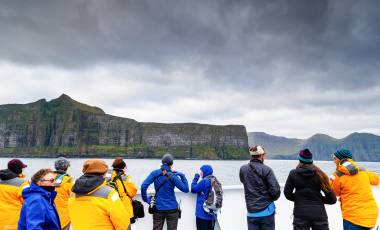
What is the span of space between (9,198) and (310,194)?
444 centimetres

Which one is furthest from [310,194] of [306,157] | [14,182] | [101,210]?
[14,182]

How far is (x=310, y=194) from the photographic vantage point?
511cm

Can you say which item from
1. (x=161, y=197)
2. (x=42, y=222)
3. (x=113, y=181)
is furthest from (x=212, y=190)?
(x=42, y=222)

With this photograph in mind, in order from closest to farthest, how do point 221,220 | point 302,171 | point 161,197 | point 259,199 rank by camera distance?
point 302,171
point 259,199
point 161,197
point 221,220

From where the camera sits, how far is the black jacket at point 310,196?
5070 mm

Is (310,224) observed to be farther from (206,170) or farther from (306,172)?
(206,170)

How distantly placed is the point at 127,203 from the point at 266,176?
224 cm

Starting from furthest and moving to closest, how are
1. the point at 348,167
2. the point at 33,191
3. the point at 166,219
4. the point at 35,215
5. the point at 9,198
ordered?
the point at 166,219, the point at 348,167, the point at 9,198, the point at 33,191, the point at 35,215

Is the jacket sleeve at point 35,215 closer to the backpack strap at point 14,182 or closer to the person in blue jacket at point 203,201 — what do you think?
the backpack strap at point 14,182

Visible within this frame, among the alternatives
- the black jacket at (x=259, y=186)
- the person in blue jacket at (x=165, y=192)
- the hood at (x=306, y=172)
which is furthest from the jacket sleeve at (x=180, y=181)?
the hood at (x=306, y=172)

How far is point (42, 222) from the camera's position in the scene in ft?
11.2

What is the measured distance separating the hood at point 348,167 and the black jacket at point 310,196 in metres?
0.44

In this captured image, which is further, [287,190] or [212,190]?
[212,190]

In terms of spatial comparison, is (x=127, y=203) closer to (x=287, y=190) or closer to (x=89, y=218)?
(x=89, y=218)
